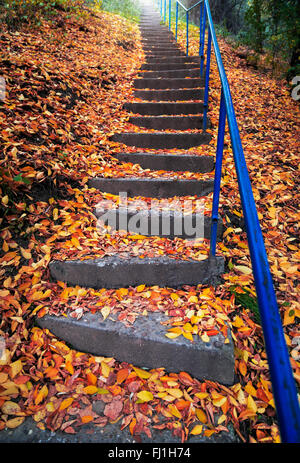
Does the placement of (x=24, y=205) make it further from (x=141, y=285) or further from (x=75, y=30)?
(x=75, y=30)

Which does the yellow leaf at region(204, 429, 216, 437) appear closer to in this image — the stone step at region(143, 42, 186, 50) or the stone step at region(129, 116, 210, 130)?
the stone step at region(129, 116, 210, 130)

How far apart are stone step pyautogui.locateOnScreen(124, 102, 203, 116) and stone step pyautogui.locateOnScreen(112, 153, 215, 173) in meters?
1.11

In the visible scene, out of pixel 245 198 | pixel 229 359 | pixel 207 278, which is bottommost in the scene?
pixel 229 359

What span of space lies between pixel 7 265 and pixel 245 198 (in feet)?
4.92

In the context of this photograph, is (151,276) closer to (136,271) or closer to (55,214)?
(136,271)

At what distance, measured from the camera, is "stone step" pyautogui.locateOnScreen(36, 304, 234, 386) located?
1319 millimetres

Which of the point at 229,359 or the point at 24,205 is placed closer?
the point at 229,359

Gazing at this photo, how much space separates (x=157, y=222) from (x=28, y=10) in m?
4.49

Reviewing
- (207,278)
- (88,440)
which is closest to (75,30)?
(207,278)

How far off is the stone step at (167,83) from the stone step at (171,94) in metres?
0.44

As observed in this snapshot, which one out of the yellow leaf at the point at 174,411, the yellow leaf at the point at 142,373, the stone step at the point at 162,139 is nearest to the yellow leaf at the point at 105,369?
the yellow leaf at the point at 142,373

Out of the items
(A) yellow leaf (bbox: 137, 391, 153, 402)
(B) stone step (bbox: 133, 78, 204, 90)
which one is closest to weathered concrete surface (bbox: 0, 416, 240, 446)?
(A) yellow leaf (bbox: 137, 391, 153, 402)

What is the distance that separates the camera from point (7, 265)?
5.40 feet

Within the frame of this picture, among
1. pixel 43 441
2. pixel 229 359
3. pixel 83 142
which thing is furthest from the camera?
pixel 83 142
